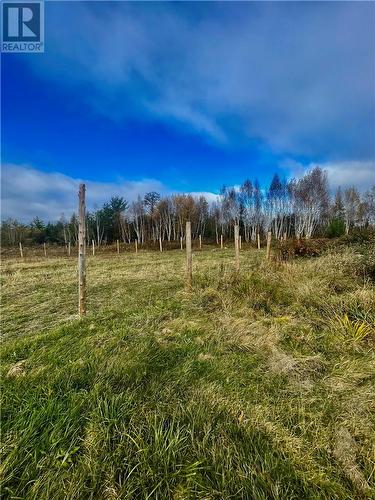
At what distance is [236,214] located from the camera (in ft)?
138

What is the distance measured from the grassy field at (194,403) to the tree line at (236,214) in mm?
32277

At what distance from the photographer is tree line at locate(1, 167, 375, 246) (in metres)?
35.1

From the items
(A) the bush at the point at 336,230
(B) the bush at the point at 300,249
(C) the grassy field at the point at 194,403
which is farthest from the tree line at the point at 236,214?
(C) the grassy field at the point at 194,403

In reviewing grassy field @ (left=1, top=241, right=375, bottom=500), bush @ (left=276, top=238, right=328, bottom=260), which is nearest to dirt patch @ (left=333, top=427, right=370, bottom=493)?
grassy field @ (left=1, top=241, right=375, bottom=500)

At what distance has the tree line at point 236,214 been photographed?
35094 mm

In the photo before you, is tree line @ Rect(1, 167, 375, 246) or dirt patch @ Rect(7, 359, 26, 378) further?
tree line @ Rect(1, 167, 375, 246)

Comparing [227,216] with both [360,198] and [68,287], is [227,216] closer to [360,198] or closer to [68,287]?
[360,198]

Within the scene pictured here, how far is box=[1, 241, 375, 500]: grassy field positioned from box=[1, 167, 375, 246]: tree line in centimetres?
3228

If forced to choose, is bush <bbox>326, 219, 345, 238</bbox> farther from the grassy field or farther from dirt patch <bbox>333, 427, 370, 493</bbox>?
dirt patch <bbox>333, 427, 370, 493</bbox>

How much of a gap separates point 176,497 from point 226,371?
51.5 inches

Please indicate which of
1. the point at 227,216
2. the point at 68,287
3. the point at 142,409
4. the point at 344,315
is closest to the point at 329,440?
the point at 142,409

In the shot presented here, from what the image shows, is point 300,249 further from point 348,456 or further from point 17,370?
point 17,370

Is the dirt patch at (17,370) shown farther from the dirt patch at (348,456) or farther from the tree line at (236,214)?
the tree line at (236,214)

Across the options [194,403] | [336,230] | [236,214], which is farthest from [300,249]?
[236,214]
